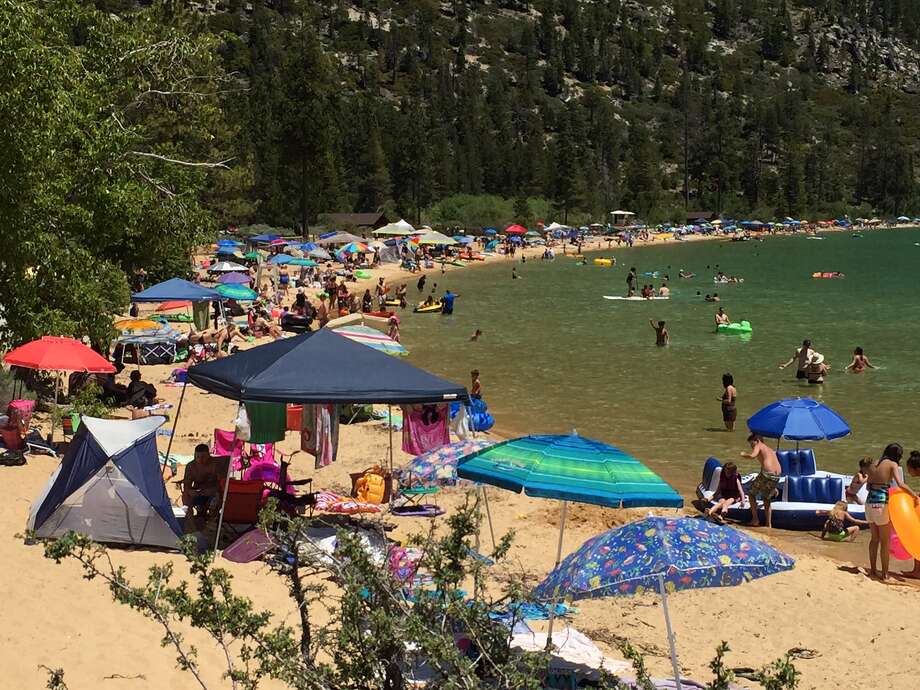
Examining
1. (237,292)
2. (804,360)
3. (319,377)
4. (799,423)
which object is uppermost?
(319,377)

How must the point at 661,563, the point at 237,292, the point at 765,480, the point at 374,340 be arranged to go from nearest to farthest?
the point at 661,563
the point at 765,480
the point at 374,340
the point at 237,292

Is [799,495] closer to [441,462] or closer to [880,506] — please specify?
[880,506]

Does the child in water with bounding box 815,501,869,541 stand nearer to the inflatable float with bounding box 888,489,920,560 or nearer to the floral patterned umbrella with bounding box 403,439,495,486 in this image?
the inflatable float with bounding box 888,489,920,560

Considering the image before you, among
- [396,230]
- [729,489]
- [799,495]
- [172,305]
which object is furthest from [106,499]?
[396,230]

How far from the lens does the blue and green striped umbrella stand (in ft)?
25.8

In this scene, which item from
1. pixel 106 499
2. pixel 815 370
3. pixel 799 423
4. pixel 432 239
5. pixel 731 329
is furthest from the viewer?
pixel 432 239

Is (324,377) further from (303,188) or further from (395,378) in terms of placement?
(303,188)

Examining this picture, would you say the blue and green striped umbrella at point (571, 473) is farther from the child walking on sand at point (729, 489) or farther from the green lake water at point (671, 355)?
the green lake water at point (671, 355)

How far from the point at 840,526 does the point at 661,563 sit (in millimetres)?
7096

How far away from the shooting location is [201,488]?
11.2m

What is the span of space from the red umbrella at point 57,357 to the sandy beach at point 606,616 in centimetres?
128

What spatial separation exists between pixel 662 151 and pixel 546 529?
17393cm

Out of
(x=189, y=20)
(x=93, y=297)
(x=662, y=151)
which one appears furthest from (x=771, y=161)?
(x=93, y=297)

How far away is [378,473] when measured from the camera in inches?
507
